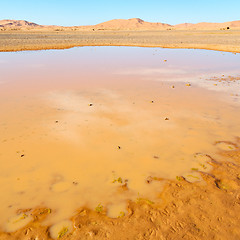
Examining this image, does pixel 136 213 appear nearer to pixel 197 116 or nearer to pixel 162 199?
pixel 162 199

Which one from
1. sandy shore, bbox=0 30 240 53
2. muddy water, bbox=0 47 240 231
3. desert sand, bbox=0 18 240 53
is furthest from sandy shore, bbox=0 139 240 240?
desert sand, bbox=0 18 240 53

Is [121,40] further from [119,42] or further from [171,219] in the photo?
[171,219]

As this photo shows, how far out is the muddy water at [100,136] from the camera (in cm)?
373

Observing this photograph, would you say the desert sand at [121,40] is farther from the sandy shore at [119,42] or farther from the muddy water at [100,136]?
the muddy water at [100,136]

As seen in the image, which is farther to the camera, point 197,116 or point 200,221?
point 197,116

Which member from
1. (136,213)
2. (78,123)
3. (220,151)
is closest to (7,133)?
(78,123)

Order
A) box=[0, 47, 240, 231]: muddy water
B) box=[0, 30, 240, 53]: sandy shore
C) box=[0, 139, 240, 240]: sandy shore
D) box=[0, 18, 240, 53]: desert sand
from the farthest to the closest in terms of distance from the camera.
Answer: box=[0, 18, 240, 53]: desert sand
box=[0, 30, 240, 53]: sandy shore
box=[0, 47, 240, 231]: muddy water
box=[0, 139, 240, 240]: sandy shore

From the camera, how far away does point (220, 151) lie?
16.0 feet

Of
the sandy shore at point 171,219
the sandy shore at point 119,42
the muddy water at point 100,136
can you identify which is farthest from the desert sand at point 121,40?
the sandy shore at point 171,219

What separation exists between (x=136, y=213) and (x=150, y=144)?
2099 millimetres

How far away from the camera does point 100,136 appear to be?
552 cm

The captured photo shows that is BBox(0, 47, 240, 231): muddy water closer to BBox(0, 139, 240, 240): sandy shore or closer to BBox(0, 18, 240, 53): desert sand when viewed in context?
BBox(0, 139, 240, 240): sandy shore

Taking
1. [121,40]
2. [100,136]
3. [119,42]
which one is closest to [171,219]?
[100,136]

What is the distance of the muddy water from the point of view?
373 cm
